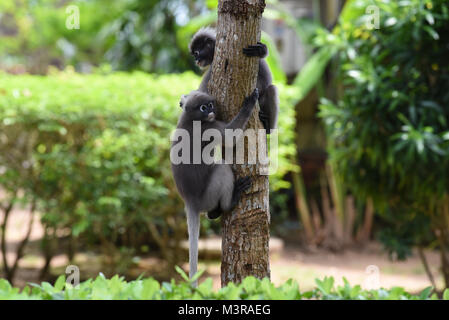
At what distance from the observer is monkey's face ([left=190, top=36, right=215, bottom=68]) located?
4.02 m

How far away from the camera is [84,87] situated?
24.7 ft

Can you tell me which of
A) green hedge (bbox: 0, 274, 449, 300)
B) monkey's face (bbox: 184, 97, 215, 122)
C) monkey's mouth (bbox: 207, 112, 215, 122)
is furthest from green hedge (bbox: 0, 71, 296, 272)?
green hedge (bbox: 0, 274, 449, 300)

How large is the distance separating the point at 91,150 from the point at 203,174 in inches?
150

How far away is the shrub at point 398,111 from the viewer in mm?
5844

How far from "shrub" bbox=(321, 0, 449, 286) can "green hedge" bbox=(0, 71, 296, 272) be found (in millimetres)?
2496

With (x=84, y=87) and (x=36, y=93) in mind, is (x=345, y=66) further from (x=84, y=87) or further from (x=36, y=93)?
(x=36, y=93)

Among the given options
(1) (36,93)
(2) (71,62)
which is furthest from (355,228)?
(2) (71,62)

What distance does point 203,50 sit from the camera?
4.03 meters

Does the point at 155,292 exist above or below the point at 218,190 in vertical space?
below

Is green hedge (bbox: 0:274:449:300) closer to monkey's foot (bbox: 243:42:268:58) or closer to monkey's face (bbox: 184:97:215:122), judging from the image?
monkey's face (bbox: 184:97:215:122)

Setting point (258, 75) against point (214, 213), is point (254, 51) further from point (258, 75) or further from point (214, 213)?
point (214, 213)

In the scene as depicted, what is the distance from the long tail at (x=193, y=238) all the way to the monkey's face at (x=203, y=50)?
122cm

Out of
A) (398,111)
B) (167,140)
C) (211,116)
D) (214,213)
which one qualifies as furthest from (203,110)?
(167,140)

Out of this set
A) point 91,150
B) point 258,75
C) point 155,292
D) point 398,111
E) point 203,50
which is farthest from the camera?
point 91,150
